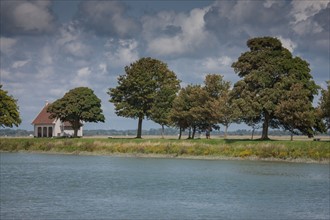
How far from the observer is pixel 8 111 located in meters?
115

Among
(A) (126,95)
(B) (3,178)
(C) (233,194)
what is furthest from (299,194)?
(A) (126,95)

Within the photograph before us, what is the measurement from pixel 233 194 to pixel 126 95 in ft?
216

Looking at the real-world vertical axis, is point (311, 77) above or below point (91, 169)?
above

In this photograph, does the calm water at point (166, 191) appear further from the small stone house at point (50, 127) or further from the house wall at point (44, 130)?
the house wall at point (44, 130)

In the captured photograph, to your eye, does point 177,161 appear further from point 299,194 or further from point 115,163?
point 299,194

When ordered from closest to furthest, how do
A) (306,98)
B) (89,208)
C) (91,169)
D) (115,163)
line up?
1. (89,208)
2. (91,169)
3. (115,163)
4. (306,98)

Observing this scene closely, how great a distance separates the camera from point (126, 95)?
345 feet

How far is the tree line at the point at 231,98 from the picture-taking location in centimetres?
7906

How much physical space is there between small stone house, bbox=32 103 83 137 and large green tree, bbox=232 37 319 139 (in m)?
50.4

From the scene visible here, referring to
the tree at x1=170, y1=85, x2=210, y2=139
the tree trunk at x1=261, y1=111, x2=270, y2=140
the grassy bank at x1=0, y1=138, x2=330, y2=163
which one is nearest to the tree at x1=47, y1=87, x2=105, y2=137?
the grassy bank at x1=0, y1=138, x2=330, y2=163

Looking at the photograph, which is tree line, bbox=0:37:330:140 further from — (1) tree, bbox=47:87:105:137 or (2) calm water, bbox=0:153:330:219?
(2) calm water, bbox=0:153:330:219

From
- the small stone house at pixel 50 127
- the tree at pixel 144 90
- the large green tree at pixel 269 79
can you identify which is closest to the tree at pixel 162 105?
the tree at pixel 144 90

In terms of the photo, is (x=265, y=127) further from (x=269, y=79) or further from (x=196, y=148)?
(x=196, y=148)

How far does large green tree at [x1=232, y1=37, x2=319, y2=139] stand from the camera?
79.7 m
